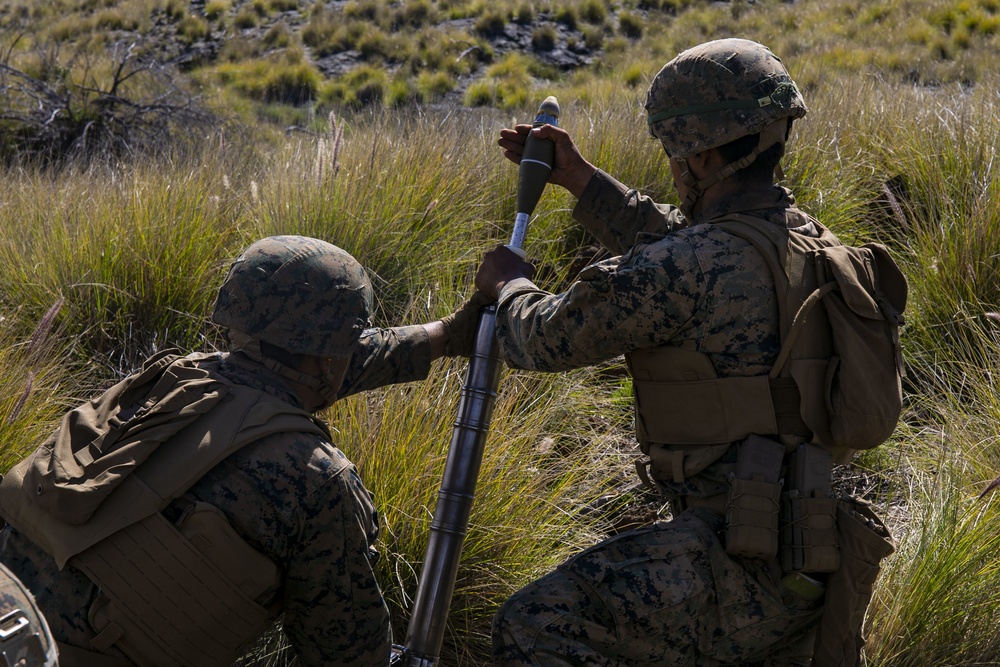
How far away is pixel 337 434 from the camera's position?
12.4 ft

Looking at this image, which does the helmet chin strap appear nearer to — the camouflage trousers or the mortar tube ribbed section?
the mortar tube ribbed section

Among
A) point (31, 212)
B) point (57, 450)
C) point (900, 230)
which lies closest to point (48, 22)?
point (31, 212)

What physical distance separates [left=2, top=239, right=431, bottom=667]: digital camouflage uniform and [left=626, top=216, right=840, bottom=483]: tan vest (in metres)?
0.86

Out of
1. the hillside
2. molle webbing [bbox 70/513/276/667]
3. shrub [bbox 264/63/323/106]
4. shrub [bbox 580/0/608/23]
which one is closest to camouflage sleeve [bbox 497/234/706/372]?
molle webbing [bbox 70/513/276/667]

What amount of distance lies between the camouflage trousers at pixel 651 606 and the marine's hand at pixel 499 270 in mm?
878

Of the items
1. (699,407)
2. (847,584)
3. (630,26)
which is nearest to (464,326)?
(699,407)

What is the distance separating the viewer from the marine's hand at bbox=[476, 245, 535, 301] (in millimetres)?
3160

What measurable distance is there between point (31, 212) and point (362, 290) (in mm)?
3415

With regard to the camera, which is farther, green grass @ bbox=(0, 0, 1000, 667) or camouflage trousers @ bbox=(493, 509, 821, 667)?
green grass @ bbox=(0, 0, 1000, 667)

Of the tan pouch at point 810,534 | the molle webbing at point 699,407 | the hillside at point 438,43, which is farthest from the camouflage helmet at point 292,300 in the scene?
→ the hillside at point 438,43

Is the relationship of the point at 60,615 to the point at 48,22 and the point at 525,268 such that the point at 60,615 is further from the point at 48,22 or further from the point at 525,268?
the point at 48,22

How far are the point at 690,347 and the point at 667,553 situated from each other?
55 cm

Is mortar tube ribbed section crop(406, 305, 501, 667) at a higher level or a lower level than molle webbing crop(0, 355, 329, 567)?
lower

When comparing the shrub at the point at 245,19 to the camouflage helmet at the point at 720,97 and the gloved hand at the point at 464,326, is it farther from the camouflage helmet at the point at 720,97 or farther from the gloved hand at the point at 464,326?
the camouflage helmet at the point at 720,97
